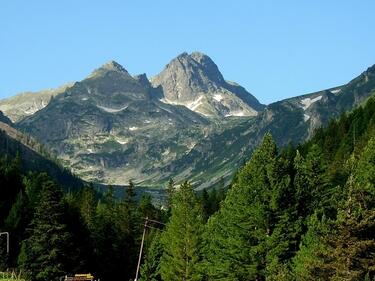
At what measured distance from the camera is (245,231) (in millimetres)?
73688

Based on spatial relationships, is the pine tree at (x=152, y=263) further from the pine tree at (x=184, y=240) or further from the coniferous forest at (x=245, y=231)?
the pine tree at (x=184, y=240)

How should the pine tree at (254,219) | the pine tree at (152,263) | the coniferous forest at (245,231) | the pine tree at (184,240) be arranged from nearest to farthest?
the coniferous forest at (245,231) → the pine tree at (254,219) → the pine tree at (184,240) → the pine tree at (152,263)

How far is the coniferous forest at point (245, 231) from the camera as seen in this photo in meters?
54.4

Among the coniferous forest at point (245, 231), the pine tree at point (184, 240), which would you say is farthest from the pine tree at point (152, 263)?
the pine tree at point (184, 240)

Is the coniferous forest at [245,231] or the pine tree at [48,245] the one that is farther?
the pine tree at [48,245]

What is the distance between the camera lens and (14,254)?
12431 centimetres

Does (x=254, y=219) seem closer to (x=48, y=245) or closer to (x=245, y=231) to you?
(x=245, y=231)

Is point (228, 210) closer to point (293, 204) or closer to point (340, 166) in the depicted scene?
point (293, 204)

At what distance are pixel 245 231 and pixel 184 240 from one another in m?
28.1

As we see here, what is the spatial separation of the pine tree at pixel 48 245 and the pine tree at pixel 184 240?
1614 centimetres

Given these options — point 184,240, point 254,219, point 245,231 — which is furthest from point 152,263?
point 254,219

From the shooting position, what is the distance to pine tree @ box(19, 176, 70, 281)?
104 m

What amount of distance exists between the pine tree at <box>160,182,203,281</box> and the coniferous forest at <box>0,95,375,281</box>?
0.49 ft

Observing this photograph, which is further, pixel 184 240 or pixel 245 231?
pixel 184 240
